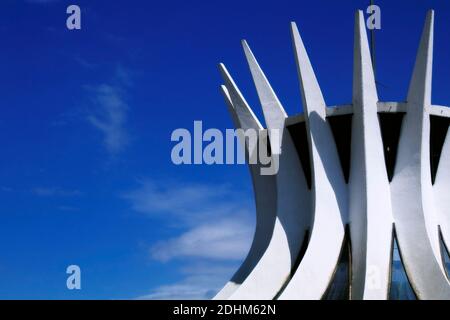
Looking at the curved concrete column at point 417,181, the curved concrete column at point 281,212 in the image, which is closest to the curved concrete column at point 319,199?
the curved concrete column at point 281,212

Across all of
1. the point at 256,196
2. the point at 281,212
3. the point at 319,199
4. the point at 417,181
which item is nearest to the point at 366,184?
the point at 319,199

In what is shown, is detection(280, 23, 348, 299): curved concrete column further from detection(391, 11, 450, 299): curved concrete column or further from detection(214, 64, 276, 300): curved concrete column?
detection(214, 64, 276, 300): curved concrete column

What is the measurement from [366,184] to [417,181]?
2.11 meters

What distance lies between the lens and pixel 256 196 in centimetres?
2969

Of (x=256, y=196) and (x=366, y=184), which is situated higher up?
(x=256, y=196)

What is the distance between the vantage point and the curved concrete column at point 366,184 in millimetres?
24391

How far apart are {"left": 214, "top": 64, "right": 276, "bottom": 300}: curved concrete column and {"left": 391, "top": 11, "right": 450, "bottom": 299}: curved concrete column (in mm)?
5661

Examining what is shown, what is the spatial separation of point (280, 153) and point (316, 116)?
240cm

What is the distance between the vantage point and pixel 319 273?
→ 25.0 meters

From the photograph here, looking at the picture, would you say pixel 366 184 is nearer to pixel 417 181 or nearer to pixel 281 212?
pixel 417 181

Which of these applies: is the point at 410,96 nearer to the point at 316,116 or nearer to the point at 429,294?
the point at 316,116
